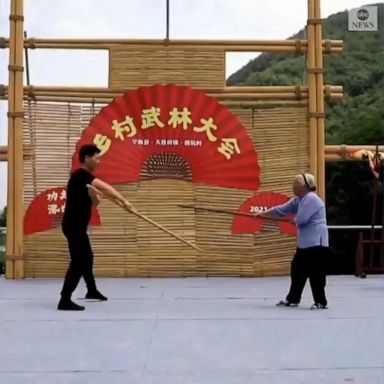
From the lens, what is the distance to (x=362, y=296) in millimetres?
7648

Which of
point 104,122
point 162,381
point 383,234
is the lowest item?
point 162,381

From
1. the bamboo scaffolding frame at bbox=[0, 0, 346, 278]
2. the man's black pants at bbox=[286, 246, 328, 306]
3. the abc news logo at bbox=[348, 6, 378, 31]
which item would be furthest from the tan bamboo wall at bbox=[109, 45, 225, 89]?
the man's black pants at bbox=[286, 246, 328, 306]

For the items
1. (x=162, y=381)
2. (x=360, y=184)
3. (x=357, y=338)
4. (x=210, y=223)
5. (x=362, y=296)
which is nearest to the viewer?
(x=162, y=381)

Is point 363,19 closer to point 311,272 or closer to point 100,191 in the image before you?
point 311,272

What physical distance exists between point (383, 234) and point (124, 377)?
5252 mm

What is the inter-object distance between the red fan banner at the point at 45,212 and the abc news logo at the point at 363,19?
3798 mm

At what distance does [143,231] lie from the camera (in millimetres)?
9008

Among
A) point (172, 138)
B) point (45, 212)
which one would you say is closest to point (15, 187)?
point (45, 212)

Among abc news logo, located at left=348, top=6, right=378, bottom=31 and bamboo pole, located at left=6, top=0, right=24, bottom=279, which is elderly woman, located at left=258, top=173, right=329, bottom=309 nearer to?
abc news logo, located at left=348, top=6, right=378, bottom=31

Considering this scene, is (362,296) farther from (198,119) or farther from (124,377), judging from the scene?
(124,377)

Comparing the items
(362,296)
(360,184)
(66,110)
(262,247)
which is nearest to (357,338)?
(362,296)

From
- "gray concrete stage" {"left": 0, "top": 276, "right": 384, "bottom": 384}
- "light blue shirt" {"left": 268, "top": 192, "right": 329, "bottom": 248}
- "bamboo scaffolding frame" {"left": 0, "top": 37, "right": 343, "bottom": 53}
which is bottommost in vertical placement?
"gray concrete stage" {"left": 0, "top": 276, "right": 384, "bottom": 384}

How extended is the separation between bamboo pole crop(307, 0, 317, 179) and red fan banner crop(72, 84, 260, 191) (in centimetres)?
64

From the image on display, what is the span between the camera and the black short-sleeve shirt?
6.89 metres
